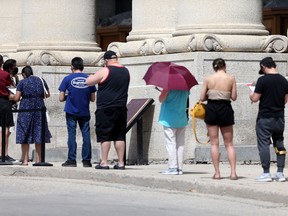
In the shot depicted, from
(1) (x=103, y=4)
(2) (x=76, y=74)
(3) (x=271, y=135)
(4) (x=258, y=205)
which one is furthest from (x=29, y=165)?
(1) (x=103, y=4)

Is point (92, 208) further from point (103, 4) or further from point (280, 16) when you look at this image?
point (103, 4)

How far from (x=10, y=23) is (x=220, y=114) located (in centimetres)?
1060

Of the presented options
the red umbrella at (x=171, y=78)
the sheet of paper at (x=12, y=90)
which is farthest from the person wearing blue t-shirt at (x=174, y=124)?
the sheet of paper at (x=12, y=90)

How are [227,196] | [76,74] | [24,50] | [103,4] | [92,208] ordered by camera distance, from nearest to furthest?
[92,208] < [227,196] < [76,74] < [24,50] < [103,4]

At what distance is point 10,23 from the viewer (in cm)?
2827

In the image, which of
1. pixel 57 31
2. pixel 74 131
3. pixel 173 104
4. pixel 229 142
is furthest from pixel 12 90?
pixel 229 142

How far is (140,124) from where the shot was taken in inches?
909

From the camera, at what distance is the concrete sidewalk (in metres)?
17.0

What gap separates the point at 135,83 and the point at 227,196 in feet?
23.2

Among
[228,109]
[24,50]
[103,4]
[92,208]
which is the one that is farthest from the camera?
[103,4]

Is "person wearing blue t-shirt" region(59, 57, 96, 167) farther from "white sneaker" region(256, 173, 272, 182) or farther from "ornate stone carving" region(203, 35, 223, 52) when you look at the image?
"white sneaker" region(256, 173, 272, 182)

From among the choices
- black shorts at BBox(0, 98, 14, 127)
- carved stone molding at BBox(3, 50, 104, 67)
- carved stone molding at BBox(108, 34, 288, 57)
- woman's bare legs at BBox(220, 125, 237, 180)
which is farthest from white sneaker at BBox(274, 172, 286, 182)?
carved stone molding at BBox(3, 50, 104, 67)

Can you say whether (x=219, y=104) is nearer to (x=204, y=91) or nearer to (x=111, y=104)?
(x=204, y=91)

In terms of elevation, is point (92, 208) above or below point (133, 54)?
below
